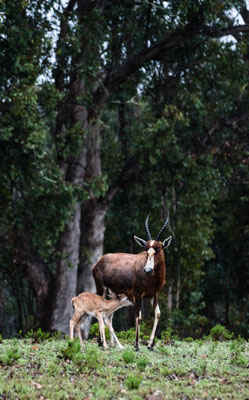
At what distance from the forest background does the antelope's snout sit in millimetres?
6910

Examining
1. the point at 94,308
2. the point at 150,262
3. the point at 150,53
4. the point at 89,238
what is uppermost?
the point at 150,53

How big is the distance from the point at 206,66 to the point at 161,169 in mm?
4149

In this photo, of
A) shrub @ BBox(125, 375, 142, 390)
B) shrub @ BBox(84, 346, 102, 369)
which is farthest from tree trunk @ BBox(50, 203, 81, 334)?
shrub @ BBox(125, 375, 142, 390)

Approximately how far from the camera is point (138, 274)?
32.7ft

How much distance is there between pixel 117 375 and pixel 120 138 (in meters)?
16.6

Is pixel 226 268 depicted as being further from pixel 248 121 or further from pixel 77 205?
pixel 77 205

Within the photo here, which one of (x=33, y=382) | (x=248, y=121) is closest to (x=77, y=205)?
(x=248, y=121)

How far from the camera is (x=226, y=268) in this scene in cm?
3017

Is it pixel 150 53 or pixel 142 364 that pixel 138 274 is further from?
pixel 150 53

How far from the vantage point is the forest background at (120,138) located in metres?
16.7

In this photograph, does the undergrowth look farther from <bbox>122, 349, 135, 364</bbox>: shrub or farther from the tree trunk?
the tree trunk

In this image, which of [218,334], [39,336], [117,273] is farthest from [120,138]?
[117,273]

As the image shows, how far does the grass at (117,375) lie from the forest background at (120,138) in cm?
754

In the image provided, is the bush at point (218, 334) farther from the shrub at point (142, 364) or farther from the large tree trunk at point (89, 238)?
the large tree trunk at point (89, 238)
